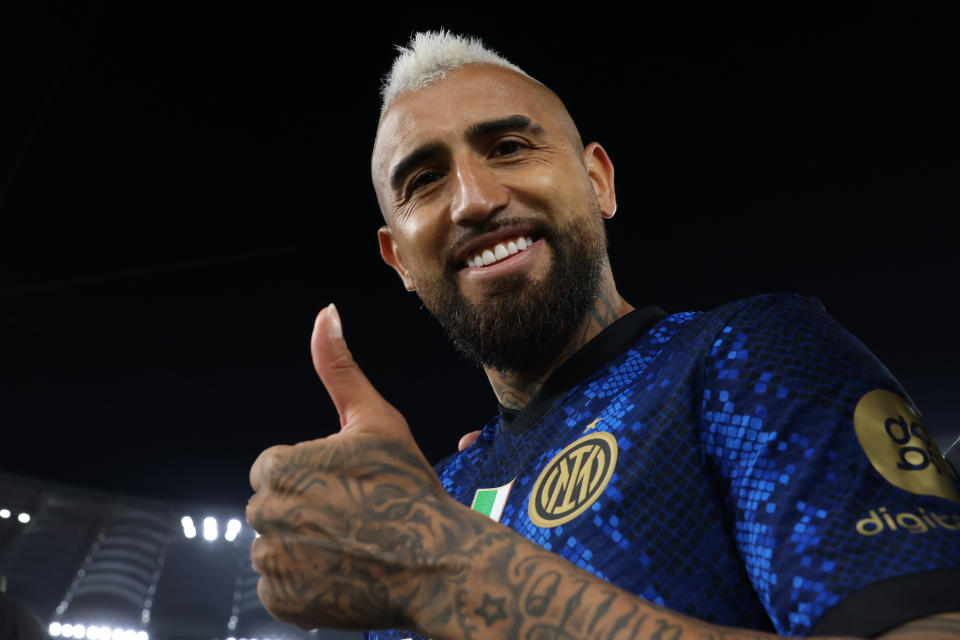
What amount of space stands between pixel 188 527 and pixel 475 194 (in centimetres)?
679

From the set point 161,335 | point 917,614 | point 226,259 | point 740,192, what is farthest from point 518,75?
point 161,335

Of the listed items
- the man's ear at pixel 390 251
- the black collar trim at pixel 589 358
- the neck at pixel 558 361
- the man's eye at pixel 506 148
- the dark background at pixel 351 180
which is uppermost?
the dark background at pixel 351 180

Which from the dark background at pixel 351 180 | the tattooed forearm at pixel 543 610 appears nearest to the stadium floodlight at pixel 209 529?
the dark background at pixel 351 180

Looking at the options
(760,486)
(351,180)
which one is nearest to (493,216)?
(760,486)

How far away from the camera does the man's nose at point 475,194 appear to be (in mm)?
1069

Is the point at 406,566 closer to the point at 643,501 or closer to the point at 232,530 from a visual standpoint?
the point at 643,501

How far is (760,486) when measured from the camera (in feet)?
2.12

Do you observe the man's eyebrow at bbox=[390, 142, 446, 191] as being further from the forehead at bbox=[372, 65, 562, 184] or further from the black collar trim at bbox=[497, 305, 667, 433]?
the black collar trim at bbox=[497, 305, 667, 433]

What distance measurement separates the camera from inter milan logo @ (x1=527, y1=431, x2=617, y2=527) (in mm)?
790

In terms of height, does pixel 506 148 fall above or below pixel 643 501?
above

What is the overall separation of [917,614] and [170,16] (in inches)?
110

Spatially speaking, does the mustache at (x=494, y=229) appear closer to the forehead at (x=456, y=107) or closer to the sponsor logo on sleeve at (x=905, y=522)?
the forehead at (x=456, y=107)

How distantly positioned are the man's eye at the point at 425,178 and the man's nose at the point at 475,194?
0.16 feet

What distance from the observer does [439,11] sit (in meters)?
2.73
